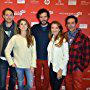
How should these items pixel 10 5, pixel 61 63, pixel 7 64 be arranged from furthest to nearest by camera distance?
pixel 10 5 → pixel 7 64 → pixel 61 63

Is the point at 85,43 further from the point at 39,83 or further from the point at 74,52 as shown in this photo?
the point at 39,83

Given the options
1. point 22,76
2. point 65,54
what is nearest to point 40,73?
point 22,76

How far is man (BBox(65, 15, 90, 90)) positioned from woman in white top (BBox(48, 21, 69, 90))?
0.31 ft

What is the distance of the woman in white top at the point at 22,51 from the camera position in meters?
3.38

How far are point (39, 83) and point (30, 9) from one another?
4.84 feet

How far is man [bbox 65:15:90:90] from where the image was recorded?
3.35 m

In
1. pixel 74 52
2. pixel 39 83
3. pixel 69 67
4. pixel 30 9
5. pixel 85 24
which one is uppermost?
pixel 30 9

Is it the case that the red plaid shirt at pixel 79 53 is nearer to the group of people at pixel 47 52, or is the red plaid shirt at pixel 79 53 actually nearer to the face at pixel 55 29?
the group of people at pixel 47 52

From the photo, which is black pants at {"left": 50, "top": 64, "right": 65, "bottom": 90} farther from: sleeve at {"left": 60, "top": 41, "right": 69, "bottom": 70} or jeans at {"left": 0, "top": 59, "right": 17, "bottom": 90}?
jeans at {"left": 0, "top": 59, "right": 17, "bottom": 90}

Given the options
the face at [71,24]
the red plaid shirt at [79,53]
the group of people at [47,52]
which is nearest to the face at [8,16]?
the group of people at [47,52]

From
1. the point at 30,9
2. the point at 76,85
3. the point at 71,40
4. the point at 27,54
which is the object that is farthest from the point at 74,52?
the point at 30,9

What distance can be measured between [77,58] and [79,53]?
0.08 metres

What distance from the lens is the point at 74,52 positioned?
133 inches

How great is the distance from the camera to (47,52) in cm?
361
